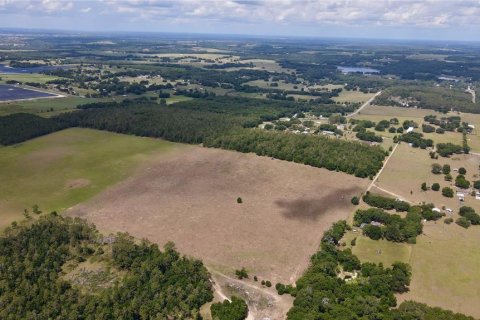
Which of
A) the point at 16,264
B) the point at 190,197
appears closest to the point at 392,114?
the point at 190,197

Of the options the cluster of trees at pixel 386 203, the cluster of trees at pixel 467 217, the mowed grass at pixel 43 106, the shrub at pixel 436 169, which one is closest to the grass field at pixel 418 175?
the shrub at pixel 436 169

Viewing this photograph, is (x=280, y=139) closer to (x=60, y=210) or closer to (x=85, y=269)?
(x=60, y=210)

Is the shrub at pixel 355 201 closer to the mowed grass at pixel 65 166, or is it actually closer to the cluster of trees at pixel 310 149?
the cluster of trees at pixel 310 149

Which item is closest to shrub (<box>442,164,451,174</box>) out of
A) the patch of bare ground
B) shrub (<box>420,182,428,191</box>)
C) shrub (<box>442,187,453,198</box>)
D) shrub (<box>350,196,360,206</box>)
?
shrub (<box>420,182,428,191</box>)

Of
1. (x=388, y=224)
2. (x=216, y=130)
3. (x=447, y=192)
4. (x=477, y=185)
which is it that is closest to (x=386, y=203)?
(x=388, y=224)

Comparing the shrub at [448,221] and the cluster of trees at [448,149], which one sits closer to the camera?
the shrub at [448,221]

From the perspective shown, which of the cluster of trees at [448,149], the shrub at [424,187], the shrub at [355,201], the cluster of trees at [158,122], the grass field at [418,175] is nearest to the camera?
the shrub at [355,201]

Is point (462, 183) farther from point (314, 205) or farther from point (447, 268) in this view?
point (447, 268)
